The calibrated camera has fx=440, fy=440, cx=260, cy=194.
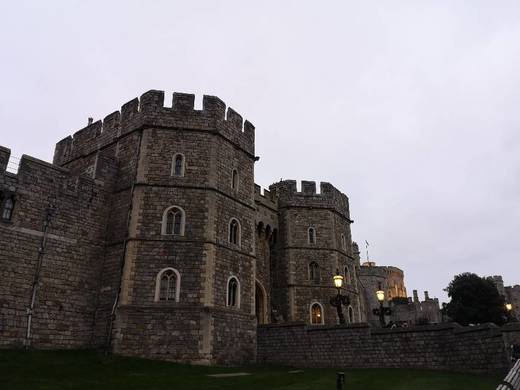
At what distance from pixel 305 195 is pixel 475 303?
2139 centimetres

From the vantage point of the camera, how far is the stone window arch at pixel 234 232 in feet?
64.8

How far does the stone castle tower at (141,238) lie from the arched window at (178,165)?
46 mm

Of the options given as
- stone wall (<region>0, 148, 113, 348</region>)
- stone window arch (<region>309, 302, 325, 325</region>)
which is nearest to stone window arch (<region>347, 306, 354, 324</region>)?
stone window arch (<region>309, 302, 325, 325</region>)

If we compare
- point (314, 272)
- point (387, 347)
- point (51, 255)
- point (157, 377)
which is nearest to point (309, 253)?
point (314, 272)

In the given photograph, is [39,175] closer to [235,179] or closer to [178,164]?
[178,164]

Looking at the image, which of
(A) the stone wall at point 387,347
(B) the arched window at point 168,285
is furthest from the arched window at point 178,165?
(A) the stone wall at point 387,347

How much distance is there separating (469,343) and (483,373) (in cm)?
99

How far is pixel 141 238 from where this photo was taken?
17672mm

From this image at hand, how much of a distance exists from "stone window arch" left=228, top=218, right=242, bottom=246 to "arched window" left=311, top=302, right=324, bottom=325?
8.86 metres

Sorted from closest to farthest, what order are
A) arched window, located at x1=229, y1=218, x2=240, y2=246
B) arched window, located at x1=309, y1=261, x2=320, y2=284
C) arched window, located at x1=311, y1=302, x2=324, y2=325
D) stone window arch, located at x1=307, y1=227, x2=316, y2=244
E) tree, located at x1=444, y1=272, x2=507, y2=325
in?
arched window, located at x1=229, y1=218, x2=240, y2=246
arched window, located at x1=311, y1=302, x2=324, y2=325
arched window, located at x1=309, y1=261, x2=320, y2=284
stone window arch, located at x1=307, y1=227, x2=316, y2=244
tree, located at x1=444, y1=272, x2=507, y2=325

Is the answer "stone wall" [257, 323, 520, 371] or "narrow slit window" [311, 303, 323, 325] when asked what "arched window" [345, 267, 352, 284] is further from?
"stone wall" [257, 323, 520, 371]

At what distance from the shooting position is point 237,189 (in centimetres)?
2088

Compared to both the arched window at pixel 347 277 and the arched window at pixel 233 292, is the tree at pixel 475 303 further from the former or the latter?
the arched window at pixel 233 292

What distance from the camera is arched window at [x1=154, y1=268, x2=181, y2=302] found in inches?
670
